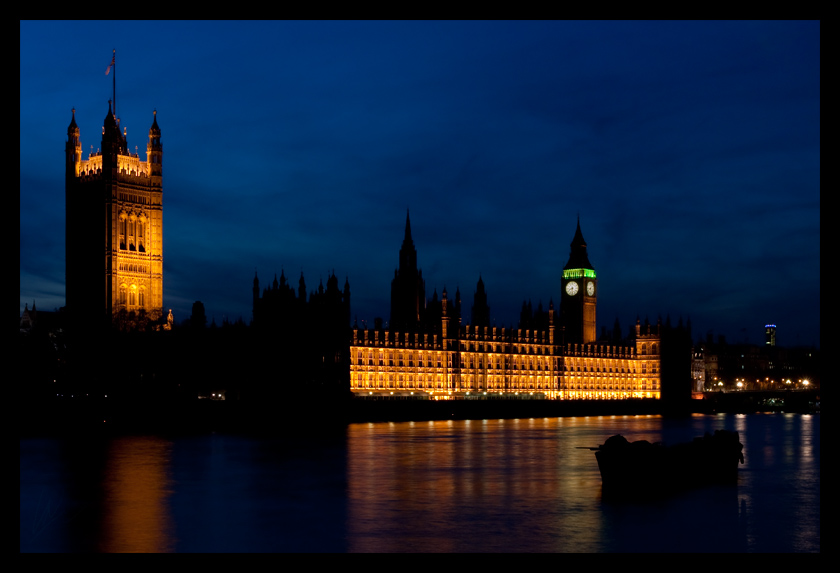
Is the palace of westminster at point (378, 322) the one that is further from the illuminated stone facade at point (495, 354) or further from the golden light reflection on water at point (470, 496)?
the golden light reflection on water at point (470, 496)

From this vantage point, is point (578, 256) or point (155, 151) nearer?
point (155, 151)

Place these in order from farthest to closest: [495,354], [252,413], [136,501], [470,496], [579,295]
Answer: [579,295] → [495,354] → [252,413] → [470,496] → [136,501]

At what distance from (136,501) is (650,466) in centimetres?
1703

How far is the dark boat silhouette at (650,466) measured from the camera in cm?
3419

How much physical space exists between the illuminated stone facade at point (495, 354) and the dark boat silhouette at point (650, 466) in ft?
221

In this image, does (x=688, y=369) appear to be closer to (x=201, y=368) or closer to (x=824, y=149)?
(x=201, y=368)

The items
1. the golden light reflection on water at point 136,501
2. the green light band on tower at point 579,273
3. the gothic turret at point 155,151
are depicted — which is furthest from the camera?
the green light band on tower at point 579,273

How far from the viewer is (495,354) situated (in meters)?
123

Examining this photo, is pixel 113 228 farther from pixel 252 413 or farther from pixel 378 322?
pixel 252 413

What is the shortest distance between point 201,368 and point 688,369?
92.1 metres

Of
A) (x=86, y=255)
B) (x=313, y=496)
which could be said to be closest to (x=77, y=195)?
(x=86, y=255)

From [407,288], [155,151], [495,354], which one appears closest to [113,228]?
[155,151]

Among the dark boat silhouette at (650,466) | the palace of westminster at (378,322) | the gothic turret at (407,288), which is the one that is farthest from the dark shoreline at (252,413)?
the dark boat silhouette at (650,466)

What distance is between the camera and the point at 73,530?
2536 cm
